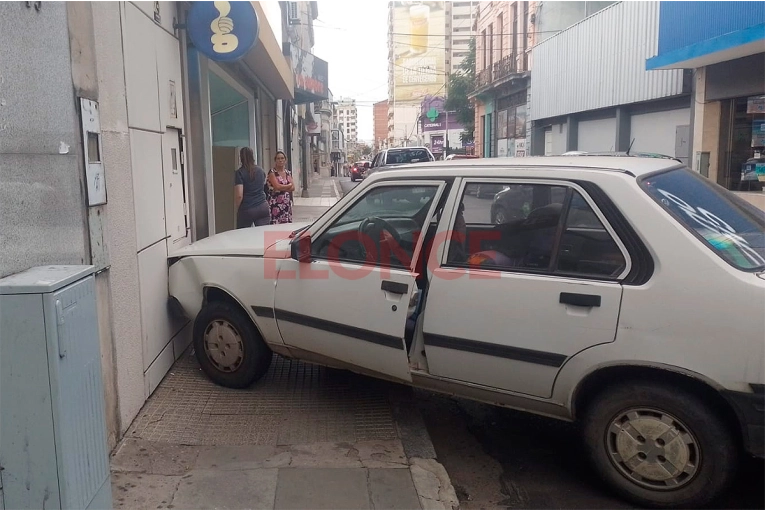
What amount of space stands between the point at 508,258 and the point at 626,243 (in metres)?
0.66

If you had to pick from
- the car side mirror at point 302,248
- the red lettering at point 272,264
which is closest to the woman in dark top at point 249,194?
the red lettering at point 272,264

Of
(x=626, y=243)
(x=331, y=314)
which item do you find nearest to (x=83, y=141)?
(x=331, y=314)

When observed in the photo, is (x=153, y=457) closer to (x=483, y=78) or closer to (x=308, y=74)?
(x=308, y=74)

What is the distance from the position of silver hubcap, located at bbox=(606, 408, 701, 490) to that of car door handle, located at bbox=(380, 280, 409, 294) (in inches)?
54.2

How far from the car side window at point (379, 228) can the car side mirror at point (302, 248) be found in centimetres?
8

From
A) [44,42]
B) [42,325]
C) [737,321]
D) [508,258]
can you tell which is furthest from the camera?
[508,258]

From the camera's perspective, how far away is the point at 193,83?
7.22 m

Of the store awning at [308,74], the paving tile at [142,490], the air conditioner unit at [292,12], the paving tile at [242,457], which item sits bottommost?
the paving tile at [242,457]

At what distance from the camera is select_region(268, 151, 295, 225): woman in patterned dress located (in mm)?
8679

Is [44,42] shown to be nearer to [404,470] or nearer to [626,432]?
[404,470]

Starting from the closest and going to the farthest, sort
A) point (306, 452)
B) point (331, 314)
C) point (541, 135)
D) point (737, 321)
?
point (737, 321), point (306, 452), point (331, 314), point (541, 135)

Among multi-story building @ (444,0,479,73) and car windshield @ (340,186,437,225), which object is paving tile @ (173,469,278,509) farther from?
Result: multi-story building @ (444,0,479,73)

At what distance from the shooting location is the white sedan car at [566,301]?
10.2 ft

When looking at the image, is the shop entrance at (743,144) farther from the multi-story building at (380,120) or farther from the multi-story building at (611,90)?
the multi-story building at (380,120)
